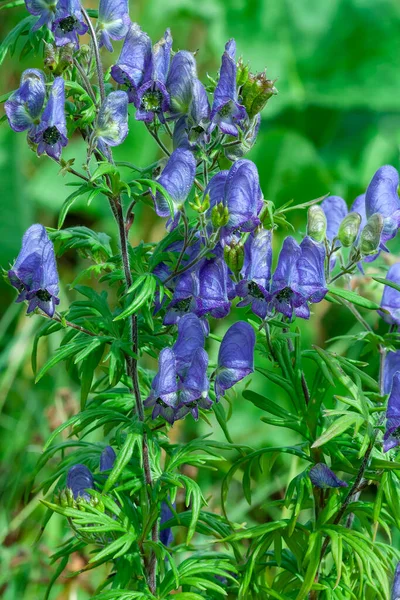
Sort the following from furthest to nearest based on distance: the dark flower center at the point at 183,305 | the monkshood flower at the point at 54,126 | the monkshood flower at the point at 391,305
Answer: the monkshood flower at the point at 391,305 → the dark flower center at the point at 183,305 → the monkshood flower at the point at 54,126

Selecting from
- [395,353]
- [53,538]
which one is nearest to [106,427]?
[395,353]

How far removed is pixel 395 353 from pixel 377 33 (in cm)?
341

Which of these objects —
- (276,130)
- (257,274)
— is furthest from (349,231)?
(276,130)

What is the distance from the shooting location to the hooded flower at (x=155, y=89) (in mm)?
1101

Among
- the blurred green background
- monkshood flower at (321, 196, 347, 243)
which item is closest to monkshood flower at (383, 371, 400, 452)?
monkshood flower at (321, 196, 347, 243)

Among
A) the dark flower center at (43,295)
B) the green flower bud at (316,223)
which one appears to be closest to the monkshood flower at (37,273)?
the dark flower center at (43,295)

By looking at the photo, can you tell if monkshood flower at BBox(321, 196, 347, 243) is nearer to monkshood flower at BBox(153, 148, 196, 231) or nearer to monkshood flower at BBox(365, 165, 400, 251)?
monkshood flower at BBox(365, 165, 400, 251)

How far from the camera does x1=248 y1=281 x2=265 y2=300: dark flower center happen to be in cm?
110

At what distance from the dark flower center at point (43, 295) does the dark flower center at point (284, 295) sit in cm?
30

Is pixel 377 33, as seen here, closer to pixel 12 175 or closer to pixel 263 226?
pixel 12 175

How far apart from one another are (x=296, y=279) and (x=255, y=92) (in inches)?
9.5

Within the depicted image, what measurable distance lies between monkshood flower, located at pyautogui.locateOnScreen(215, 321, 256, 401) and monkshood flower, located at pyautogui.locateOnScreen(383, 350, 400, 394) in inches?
7.8

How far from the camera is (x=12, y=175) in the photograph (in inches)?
150

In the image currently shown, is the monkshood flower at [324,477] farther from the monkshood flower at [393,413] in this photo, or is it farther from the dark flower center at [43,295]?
the dark flower center at [43,295]
